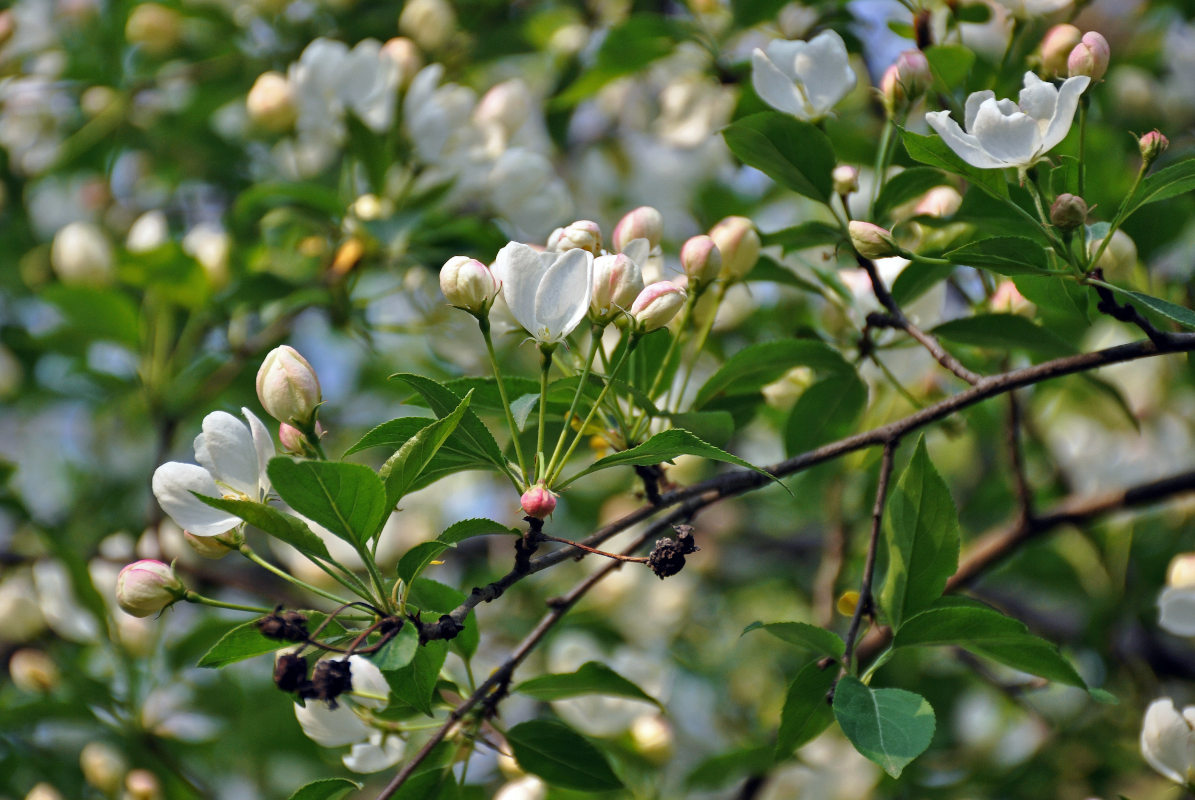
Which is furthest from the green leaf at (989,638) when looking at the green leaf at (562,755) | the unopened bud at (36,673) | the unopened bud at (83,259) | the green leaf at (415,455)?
the unopened bud at (83,259)

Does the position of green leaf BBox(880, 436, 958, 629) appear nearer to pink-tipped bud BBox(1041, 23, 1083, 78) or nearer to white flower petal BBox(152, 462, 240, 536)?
pink-tipped bud BBox(1041, 23, 1083, 78)

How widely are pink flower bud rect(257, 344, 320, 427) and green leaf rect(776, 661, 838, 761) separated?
464 mm

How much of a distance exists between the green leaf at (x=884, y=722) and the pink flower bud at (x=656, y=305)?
0.32 m

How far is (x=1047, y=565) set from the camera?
1.96 metres

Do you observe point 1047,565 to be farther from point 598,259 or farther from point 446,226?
point 598,259

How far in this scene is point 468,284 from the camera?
84 centimetres

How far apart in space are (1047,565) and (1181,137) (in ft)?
2.63

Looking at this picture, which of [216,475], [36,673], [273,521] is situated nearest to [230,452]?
[216,475]

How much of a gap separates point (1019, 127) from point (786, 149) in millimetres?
230

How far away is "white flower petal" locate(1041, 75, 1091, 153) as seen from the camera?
812 millimetres

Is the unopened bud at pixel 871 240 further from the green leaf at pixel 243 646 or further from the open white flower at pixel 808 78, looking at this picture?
the green leaf at pixel 243 646

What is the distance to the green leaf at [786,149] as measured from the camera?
96 cm

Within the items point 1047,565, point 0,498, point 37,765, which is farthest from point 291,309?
point 1047,565

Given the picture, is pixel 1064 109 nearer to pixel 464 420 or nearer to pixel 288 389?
pixel 464 420
